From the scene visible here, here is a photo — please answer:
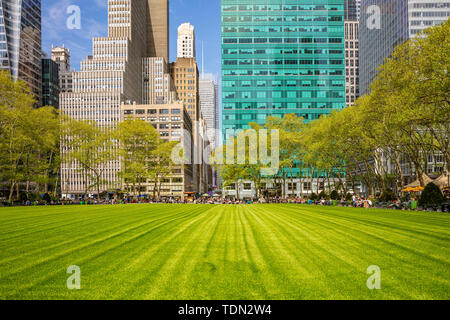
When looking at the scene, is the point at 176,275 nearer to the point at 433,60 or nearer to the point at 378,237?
the point at 378,237

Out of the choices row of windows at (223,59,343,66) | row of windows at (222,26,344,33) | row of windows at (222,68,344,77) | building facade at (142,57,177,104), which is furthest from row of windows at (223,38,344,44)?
building facade at (142,57,177,104)

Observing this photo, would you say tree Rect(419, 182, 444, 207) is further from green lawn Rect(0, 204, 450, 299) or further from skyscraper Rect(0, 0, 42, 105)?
skyscraper Rect(0, 0, 42, 105)

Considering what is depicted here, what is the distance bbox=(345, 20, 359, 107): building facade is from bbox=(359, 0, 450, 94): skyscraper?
27844 mm


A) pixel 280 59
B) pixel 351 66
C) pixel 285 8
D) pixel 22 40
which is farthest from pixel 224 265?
pixel 351 66

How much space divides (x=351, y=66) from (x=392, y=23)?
192 feet

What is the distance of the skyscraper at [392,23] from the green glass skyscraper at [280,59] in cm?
1596

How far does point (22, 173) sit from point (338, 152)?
61.4 metres

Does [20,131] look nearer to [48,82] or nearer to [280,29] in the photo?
[280,29]

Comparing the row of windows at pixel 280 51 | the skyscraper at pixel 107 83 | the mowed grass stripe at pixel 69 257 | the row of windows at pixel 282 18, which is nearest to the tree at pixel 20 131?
the mowed grass stripe at pixel 69 257

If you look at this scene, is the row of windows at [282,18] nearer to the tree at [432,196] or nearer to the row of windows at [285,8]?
the row of windows at [285,8]

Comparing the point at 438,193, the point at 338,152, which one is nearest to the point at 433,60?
the point at 438,193

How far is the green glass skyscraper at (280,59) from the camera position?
114562 millimetres

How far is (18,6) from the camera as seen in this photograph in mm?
139500

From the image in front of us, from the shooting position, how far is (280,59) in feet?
381
